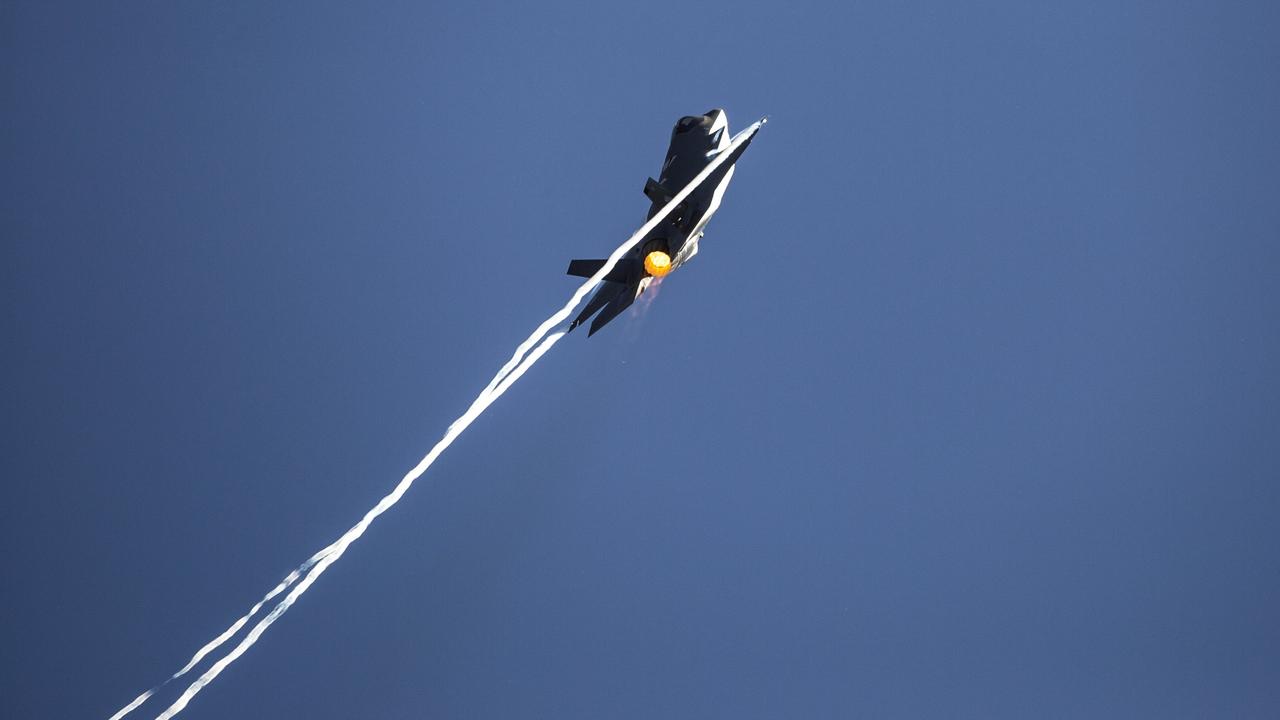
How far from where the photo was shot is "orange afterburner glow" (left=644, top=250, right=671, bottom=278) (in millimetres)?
29781

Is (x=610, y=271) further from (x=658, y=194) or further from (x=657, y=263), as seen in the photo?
(x=658, y=194)

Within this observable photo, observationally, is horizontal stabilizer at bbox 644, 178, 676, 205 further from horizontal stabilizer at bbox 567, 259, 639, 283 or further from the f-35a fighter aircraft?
horizontal stabilizer at bbox 567, 259, 639, 283

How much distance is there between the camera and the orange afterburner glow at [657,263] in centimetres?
2978

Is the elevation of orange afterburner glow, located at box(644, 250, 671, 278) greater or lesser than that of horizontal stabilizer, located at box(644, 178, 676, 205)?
lesser

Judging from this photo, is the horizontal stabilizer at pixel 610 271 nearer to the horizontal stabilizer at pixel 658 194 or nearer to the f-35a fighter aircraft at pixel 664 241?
the f-35a fighter aircraft at pixel 664 241

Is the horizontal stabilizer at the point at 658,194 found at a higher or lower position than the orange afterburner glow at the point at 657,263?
higher

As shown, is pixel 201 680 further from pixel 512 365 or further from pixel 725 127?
pixel 725 127

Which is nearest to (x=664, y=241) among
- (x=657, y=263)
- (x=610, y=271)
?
(x=657, y=263)

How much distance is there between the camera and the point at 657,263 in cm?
2980

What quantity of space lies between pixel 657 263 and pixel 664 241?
2.04 feet

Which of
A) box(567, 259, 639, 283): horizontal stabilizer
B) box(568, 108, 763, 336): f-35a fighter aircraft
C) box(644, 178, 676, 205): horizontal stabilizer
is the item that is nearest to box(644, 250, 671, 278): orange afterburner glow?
box(568, 108, 763, 336): f-35a fighter aircraft

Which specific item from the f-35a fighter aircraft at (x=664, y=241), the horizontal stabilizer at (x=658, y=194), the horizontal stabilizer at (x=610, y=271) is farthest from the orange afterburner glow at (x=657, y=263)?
the horizontal stabilizer at (x=658, y=194)

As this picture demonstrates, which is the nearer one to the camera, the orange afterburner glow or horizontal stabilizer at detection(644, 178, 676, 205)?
the orange afterburner glow

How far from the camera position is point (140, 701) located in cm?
3266
